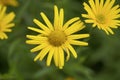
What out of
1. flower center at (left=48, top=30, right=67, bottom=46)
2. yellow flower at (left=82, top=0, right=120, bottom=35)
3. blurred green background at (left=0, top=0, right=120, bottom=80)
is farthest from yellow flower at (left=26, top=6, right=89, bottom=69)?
blurred green background at (left=0, top=0, right=120, bottom=80)

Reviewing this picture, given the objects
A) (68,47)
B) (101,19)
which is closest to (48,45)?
(68,47)

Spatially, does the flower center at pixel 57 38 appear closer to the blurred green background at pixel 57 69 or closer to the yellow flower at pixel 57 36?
the yellow flower at pixel 57 36

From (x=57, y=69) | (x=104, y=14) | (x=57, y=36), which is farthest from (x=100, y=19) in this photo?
(x=57, y=69)

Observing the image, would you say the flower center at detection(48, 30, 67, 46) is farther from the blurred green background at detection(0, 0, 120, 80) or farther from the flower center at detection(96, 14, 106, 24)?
the blurred green background at detection(0, 0, 120, 80)

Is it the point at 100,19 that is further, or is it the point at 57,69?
the point at 57,69

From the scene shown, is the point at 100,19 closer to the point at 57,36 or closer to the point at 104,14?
the point at 104,14

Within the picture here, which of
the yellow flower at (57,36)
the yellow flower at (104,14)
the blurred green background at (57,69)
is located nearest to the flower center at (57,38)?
the yellow flower at (57,36)
